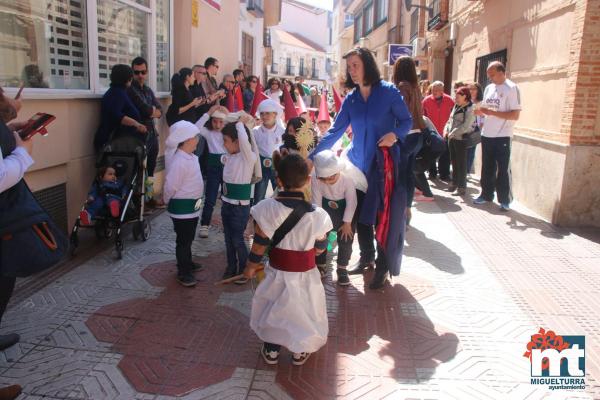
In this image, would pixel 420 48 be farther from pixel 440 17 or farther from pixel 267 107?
pixel 267 107

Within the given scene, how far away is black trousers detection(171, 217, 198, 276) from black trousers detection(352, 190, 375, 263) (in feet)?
4.62

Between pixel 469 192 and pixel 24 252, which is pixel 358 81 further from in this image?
pixel 469 192

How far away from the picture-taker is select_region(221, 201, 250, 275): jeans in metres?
4.57

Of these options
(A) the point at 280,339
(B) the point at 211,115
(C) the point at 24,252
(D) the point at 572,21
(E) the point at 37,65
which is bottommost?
(A) the point at 280,339

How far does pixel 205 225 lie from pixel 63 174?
162cm

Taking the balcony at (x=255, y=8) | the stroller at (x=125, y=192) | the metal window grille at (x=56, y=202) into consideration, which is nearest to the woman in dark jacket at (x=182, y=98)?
the stroller at (x=125, y=192)

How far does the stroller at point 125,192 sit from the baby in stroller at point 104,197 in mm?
41

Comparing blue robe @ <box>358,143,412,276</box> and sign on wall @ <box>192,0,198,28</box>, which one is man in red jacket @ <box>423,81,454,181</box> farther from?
blue robe @ <box>358,143,412,276</box>

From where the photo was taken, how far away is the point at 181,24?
8.48 m

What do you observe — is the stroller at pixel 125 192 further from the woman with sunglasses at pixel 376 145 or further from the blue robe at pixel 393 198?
the blue robe at pixel 393 198

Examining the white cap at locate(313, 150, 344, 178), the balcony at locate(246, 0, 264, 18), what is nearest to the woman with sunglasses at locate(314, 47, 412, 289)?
the white cap at locate(313, 150, 344, 178)

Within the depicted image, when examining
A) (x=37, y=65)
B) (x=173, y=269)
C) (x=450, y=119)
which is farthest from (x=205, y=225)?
(x=450, y=119)

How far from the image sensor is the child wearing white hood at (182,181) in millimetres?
4254

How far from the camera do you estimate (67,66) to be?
18.8 ft
